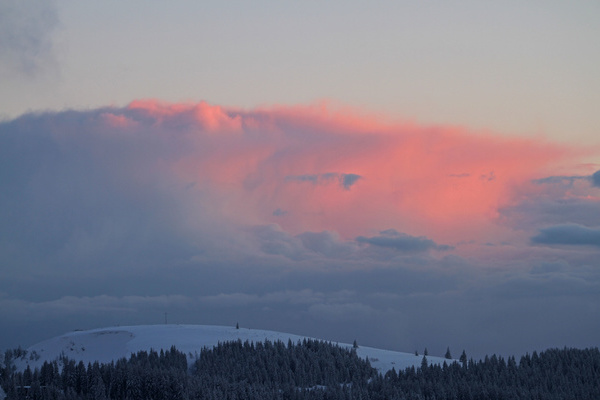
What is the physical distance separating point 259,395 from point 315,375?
25.2 m

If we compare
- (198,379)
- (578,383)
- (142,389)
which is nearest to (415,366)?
(578,383)

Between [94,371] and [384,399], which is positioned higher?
[94,371]

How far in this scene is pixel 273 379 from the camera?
7254 inches

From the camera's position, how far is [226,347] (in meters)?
198

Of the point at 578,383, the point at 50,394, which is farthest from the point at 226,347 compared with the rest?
the point at 578,383

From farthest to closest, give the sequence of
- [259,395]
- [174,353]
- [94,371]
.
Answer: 1. [174,353]
2. [94,371]
3. [259,395]

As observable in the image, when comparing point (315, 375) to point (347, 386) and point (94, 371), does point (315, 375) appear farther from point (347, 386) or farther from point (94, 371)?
point (94, 371)

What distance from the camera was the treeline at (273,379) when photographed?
554 ft

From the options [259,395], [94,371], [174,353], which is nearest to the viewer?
[259,395]

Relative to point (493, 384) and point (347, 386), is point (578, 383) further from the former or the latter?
point (347, 386)

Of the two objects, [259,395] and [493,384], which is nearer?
[259,395]

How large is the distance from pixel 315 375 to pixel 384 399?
2354cm

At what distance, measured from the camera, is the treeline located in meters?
169

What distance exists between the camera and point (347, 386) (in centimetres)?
17988
